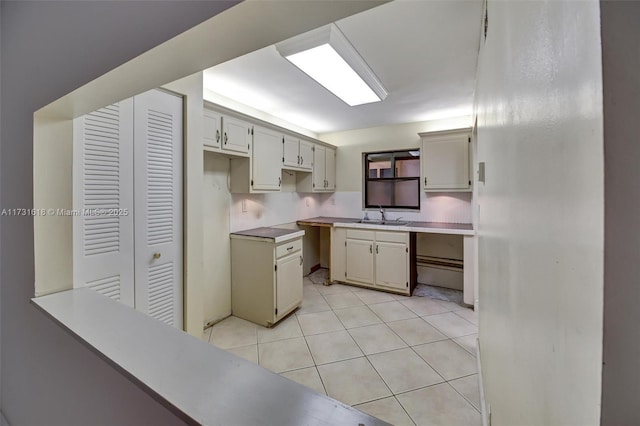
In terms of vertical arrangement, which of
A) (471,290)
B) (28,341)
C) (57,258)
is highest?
(57,258)

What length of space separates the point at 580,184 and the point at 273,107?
3233mm

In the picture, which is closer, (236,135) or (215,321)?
(236,135)

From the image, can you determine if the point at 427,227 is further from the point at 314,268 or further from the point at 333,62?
the point at 333,62

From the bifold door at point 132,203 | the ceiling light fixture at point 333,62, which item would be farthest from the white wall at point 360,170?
the bifold door at point 132,203

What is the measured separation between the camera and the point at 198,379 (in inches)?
26.5

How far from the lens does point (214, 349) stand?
32.0 inches

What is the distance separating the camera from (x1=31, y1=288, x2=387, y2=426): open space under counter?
55 centimetres

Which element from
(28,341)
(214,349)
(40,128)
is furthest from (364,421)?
(28,341)

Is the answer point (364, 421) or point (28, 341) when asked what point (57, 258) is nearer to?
point (28, 341)

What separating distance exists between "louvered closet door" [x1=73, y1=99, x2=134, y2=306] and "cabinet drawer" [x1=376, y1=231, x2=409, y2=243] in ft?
9.13

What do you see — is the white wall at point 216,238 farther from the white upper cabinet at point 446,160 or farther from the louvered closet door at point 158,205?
the white upper cabinet at point 446,160

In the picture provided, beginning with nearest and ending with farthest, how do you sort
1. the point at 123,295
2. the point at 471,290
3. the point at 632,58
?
the point at 632,58 → the point at 123,295 → the point at 471,290

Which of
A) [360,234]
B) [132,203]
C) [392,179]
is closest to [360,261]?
[360,234]

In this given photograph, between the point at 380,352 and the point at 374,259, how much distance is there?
149cm
